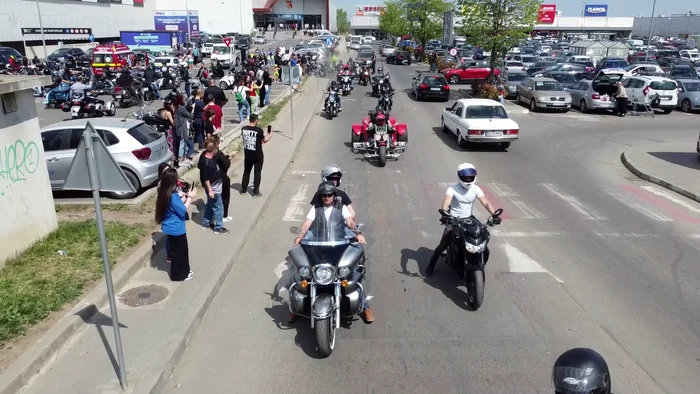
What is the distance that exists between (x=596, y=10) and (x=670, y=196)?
130566 mm

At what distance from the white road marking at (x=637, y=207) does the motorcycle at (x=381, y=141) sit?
18.5ft

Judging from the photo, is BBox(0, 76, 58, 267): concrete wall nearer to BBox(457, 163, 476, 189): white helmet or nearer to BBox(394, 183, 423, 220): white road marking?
BBox(457, 163, 476, 189): white helmet

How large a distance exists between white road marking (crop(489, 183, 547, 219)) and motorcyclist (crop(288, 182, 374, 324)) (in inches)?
215

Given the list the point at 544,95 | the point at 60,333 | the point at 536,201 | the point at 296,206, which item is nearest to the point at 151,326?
the point at 60,333

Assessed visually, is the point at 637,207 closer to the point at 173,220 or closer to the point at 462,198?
the point at 462,198

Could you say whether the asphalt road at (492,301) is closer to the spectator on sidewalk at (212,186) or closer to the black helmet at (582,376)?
the spectator on sidewalk at (212,186)

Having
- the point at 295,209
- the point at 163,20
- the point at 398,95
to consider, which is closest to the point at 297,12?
the point at 163,20

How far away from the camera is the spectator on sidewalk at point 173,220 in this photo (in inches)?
291

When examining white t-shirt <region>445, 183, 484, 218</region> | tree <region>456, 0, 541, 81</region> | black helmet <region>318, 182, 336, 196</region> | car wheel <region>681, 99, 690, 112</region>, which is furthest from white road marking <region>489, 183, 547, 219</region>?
tree <region>456, 0, 541, 81</region>

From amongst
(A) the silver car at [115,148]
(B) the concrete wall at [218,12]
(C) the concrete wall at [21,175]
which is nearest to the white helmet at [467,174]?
(C) the concrete wall at [21,175]

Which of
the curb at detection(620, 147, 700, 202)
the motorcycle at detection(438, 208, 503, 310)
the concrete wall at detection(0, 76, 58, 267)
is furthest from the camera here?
the curb at detection(620, 147, 700, 202)

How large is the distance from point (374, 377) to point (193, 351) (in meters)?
2.01

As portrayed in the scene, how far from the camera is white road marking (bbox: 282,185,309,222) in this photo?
36.7 feet

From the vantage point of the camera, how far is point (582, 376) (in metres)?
2.72
